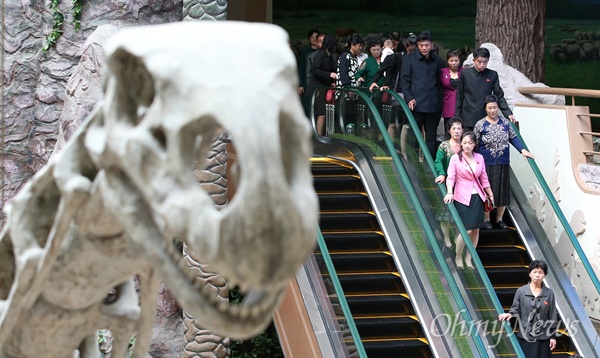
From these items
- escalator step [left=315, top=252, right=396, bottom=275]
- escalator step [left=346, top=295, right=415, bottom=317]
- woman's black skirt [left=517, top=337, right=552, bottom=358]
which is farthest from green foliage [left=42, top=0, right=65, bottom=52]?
woman's black skirt [left=517, top=337, right=552, bottom=358]

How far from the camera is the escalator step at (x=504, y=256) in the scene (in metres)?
10.9

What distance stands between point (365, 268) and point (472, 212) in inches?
52.9

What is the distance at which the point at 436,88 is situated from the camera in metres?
11.0

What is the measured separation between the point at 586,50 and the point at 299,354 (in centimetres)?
1235

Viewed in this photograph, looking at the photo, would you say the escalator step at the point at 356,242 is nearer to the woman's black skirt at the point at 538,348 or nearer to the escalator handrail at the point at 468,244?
the escalator handrail at the point at 468,244

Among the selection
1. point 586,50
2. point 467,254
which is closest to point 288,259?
point 467,254

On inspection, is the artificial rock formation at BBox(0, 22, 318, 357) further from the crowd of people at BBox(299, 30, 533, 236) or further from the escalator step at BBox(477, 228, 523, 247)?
the escalator step at BBox(477, 228, 523, 247)

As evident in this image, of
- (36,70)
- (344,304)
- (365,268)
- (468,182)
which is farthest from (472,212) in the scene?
(36,70)

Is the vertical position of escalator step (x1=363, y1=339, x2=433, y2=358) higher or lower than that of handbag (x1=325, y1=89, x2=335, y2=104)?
lower

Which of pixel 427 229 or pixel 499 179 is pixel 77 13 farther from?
pixel 499 179

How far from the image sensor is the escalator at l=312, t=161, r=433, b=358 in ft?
33.2

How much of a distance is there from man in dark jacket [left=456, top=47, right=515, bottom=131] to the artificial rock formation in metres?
7.87

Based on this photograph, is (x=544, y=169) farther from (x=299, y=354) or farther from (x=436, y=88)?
(x=299, y=354)

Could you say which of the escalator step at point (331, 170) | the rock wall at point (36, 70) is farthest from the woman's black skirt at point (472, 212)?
the rock wall at point (36, 70)
